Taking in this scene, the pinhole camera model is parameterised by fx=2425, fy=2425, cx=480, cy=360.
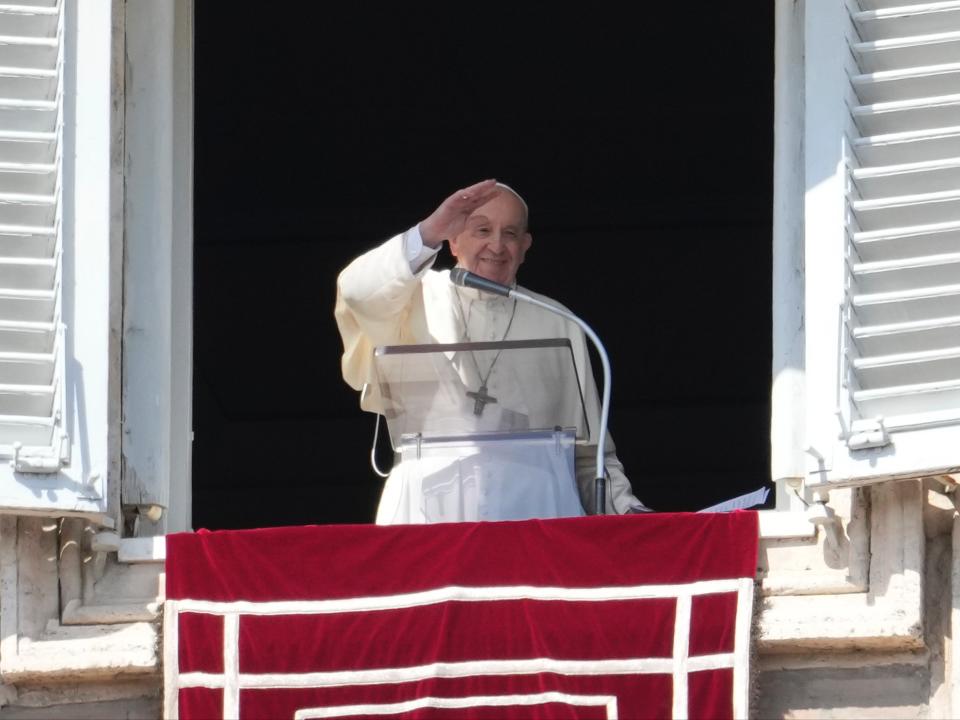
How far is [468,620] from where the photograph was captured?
4.44 m

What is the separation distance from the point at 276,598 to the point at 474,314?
1.31 metres

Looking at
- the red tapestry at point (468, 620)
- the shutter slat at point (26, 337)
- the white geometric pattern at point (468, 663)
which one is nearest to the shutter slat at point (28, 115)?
the shutter slat at point (26, 337)

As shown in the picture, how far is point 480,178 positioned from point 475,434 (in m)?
3.88

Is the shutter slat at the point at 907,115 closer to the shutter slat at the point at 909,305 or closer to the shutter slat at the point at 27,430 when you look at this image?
the shutter slat at the point at 909,305

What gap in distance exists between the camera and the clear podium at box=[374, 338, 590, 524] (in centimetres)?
496

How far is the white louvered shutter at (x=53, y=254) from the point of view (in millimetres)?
4492

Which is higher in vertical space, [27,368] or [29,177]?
[29,177]

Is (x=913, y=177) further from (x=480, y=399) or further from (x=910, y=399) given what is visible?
(x=480, y=399)

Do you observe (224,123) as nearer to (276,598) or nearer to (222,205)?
(222,205)

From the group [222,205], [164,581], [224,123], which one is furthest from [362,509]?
[164,581]

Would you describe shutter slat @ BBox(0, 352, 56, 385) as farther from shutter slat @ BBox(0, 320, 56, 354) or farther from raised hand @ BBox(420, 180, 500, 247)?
raised hand @ BBox(420, 180, 500, 247)

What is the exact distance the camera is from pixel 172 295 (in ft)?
16.5

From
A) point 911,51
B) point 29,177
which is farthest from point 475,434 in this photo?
point 911,51

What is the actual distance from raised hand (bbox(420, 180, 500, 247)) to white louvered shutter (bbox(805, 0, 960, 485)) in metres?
0.70
